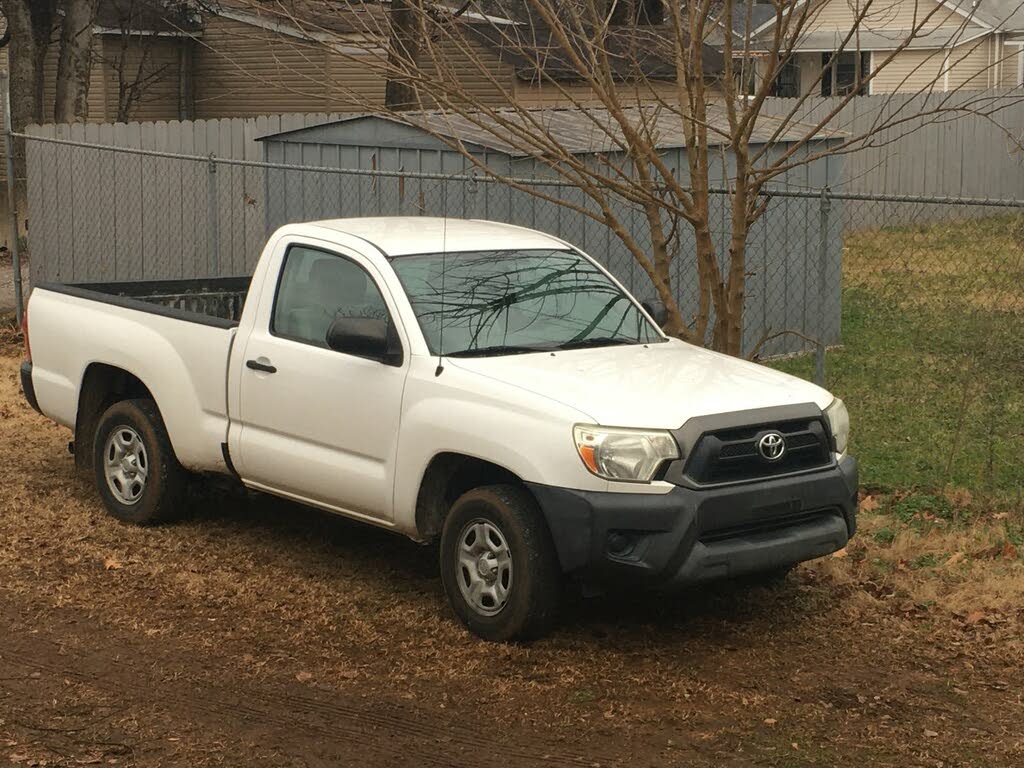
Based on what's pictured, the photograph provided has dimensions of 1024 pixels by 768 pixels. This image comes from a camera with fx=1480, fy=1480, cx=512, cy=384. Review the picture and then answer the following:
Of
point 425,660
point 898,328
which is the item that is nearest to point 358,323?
point 425,660

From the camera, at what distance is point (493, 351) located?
6.50 meters

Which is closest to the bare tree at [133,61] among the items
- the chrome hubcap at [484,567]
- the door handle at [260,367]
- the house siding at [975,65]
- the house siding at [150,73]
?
the house siding at [150,73]

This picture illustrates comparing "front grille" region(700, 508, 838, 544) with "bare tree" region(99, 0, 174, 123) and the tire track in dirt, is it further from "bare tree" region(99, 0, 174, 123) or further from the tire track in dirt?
"bare tree" region(99, 0, 174, 123)

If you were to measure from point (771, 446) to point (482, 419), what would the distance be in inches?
46.3

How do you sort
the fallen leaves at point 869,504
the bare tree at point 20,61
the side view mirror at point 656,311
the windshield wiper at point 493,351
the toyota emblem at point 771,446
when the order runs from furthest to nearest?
the bare tree at point 20,61 → the fallen leaves at point 869,504 → the side view mirror at point 656,311 → the windshield wiper at point 493,351 → the toyota emblem at point 771,446

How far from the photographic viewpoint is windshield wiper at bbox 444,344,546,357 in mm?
6423

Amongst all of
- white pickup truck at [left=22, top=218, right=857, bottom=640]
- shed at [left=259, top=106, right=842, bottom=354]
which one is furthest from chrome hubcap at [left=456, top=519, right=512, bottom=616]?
shed at [left=259, top=106, right=842, bottom=354]

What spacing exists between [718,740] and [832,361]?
7.67 m

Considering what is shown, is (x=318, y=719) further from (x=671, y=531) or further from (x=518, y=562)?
(x=671, y=531)

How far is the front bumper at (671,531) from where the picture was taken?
5.70m

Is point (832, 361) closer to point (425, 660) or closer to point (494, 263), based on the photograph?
point (494, 263)

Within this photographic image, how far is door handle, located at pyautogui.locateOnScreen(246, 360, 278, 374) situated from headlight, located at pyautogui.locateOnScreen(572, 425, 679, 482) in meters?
1.87

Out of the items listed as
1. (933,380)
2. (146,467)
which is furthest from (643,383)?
(933,380)

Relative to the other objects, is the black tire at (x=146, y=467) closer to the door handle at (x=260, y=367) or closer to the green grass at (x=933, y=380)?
the door handle at (x=260, y=367)
